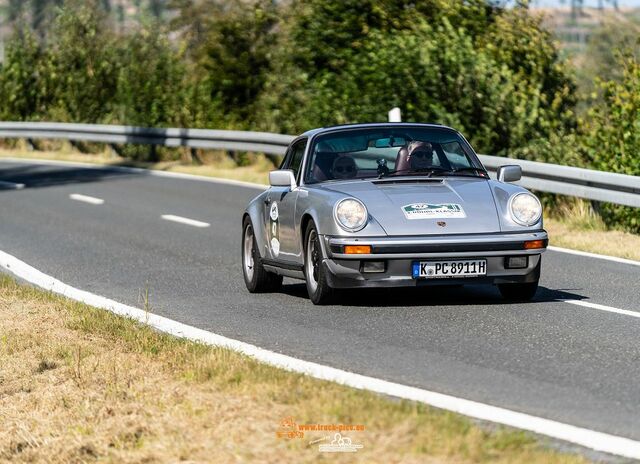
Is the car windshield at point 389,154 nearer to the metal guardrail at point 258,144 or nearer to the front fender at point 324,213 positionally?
the front fender at point 324,213

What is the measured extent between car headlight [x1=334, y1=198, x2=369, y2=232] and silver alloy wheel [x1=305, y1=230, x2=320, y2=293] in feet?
1.40

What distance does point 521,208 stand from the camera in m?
10.1

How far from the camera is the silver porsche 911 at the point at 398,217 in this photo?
979cm

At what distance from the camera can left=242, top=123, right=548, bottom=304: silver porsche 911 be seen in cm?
979

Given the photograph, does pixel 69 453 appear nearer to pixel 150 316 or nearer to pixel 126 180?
pixel 150 316

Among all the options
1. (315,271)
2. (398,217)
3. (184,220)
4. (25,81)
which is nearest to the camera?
(398,217)

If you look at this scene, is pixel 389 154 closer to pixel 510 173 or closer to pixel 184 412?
pixel 510 173

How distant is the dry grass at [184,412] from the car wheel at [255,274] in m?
2.78

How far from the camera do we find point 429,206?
997 centimetres

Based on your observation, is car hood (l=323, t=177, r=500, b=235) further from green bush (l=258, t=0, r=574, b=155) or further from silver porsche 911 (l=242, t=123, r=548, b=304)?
green bush (l=258, t=0, r=574, b=155)

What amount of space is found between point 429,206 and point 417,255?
43 cm

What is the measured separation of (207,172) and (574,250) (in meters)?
14.3

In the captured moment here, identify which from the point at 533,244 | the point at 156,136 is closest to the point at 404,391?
the point at 533,244

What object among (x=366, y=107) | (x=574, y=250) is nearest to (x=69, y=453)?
(x=574, y=250)
